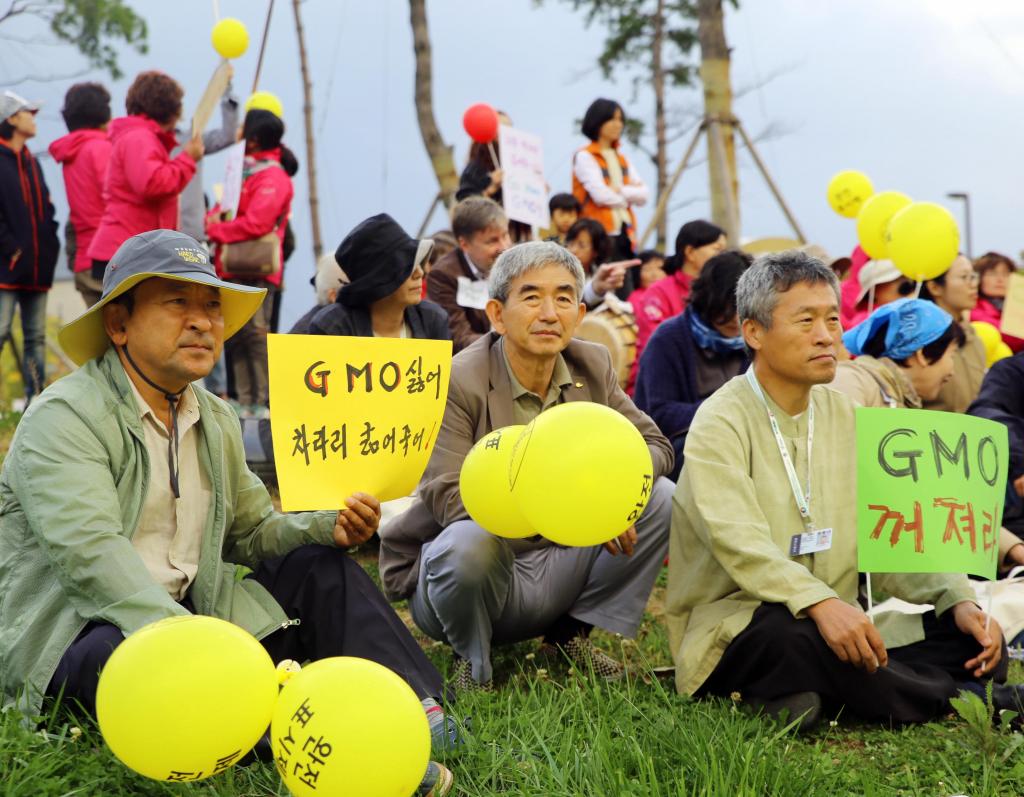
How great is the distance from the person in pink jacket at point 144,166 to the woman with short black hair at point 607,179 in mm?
3125

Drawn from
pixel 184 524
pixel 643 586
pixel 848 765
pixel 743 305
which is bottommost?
pixel 848 765

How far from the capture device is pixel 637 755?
3.06 metres

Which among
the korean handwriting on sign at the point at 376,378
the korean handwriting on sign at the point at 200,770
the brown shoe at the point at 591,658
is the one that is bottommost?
the brown shoe at the point at 591,658

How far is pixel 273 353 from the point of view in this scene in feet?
10.1

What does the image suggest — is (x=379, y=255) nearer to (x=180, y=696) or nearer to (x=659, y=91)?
(x=180, y=696)

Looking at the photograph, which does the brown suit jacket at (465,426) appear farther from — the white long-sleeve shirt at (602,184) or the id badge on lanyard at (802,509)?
the white long-sleeve shirt at (602,184)

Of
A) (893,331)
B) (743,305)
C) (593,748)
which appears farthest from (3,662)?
(893,331)

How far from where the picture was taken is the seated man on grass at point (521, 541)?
4055 mm

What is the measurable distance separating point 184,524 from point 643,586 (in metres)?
1.76

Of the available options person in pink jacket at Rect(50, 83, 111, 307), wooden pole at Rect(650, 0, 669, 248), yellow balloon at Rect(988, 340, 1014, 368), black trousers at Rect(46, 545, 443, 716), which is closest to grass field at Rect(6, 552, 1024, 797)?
black trousers at Rect(46, 545, 443, 716)

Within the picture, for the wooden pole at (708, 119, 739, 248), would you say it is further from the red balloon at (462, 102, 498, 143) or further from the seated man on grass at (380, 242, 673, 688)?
the seated man on grass at (380, 242, 673, 688)

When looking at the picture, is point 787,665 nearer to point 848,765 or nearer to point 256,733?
point 848,765

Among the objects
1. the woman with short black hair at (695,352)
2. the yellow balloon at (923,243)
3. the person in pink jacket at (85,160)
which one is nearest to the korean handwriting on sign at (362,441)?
the woman with short black hair at (695,352)

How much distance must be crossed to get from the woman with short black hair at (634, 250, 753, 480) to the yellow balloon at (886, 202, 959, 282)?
1738 mm
